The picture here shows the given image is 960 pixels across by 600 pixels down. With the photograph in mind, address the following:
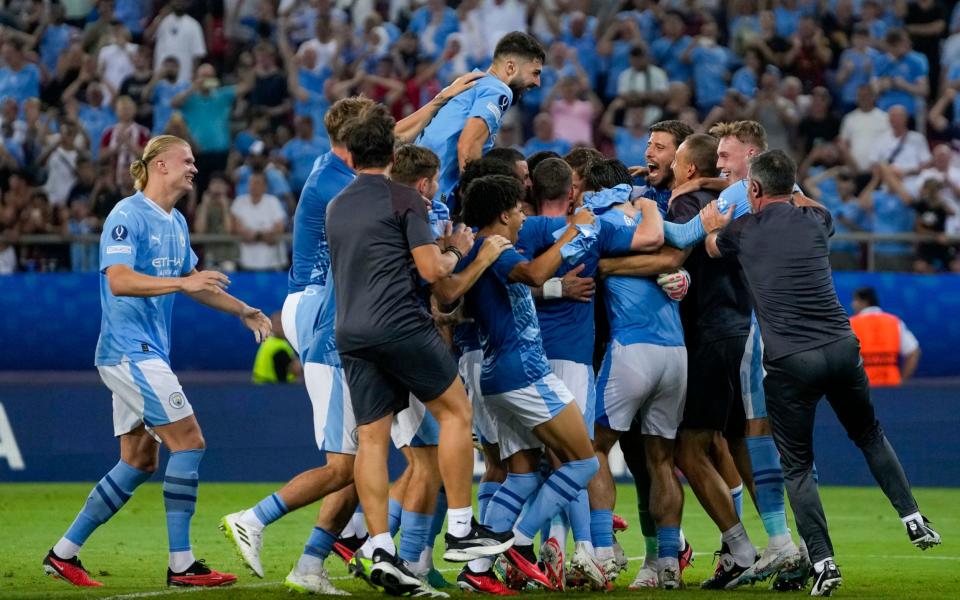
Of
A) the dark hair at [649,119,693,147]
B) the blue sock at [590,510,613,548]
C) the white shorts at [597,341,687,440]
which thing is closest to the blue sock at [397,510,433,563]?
the blue sock at [590,510,613,548]

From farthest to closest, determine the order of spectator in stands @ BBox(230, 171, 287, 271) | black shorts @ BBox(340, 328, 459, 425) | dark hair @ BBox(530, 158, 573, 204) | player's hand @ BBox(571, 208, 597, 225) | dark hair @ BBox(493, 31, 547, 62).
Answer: spectator in stands @ BBox(230, 171, 287, 271), dark hair @ BBox(493, 31, 547, 62), dark hair @ BBox(530, 158, 573, 204), player's hand @ BBox(571, 208, 597, 225), black shorts @ BBox(340, 328, 459, 425)

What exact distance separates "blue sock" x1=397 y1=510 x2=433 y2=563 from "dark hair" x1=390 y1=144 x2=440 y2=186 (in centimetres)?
175

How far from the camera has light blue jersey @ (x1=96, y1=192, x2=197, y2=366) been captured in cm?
816

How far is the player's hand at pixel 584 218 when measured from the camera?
7.85 meters

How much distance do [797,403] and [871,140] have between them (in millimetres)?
9611

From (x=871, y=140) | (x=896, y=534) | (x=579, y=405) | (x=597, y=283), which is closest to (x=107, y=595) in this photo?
(x=579, y=405)

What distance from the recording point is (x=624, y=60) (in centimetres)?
1783

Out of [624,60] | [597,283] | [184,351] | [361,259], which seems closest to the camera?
[361,259]

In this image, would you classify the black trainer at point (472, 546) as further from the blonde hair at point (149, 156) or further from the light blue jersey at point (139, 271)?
the blonde hair at point (149, 156)

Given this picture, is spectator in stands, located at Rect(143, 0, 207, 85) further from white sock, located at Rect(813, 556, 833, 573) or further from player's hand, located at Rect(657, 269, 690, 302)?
white sock, located at Rect(813, 556, 833, 573)

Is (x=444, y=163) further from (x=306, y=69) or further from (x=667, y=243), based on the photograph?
(x=306, y=69)

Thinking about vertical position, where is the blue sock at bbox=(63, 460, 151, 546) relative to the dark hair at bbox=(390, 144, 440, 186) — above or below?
below

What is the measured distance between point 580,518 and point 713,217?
70.7 inches

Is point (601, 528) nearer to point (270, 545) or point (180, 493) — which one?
point (180, 493)
